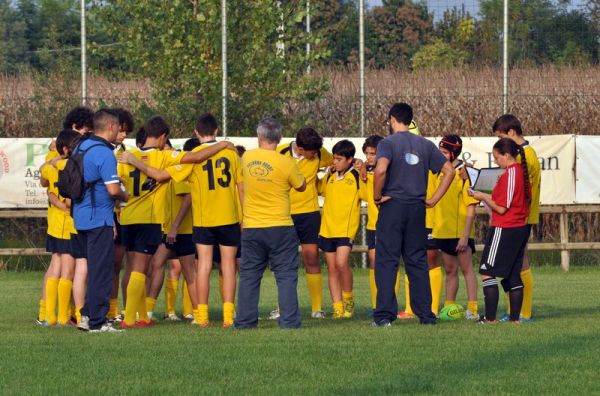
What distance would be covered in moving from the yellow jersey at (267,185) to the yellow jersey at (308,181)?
80.4 inches

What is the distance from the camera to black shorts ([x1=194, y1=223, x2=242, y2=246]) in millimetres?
12555

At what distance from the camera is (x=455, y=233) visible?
13.7m

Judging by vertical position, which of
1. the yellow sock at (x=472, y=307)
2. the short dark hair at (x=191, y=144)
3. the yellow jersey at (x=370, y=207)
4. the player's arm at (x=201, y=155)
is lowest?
the yellow sock at (x=472, y=307)

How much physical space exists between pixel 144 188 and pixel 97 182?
102cm

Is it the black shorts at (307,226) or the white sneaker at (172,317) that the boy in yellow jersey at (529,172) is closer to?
the black shorts at (307,226)

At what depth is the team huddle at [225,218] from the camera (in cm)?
1186

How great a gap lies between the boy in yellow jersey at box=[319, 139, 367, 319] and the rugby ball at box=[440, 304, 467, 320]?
1131mm

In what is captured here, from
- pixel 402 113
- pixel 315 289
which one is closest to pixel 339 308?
pixel 315 289

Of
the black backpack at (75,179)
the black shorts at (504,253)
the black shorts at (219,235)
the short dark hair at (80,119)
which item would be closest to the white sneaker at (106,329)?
the black backpack at (75,179)

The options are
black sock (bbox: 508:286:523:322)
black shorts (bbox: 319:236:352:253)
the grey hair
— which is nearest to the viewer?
the grey hair

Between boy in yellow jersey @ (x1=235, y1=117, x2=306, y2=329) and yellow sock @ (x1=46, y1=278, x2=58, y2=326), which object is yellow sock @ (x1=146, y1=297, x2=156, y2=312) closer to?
yellow sock @ (x1=46, y1=278, x2=58, y2=326)

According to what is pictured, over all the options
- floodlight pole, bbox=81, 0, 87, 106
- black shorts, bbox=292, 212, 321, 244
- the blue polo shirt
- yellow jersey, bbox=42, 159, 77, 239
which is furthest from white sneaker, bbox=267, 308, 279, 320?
floodlight pole, bbox=81, 0, 87, 106

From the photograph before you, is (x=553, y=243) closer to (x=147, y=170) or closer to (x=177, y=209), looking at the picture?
(x=177, y=209)

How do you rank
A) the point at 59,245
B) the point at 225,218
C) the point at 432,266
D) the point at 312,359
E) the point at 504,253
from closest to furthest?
the point at 312,359, the point at 504,253, the point at 225,218, the point at 59,245, the point at 432,266
